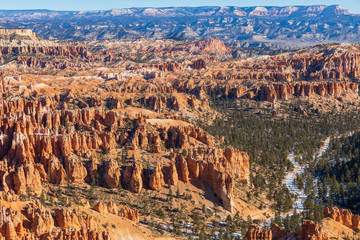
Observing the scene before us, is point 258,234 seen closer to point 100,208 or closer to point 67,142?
point 100,208

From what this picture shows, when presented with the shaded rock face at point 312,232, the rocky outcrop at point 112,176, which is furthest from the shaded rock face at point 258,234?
the rocky outcrop at point 112,176

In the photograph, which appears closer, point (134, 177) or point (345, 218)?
point (345, 218)

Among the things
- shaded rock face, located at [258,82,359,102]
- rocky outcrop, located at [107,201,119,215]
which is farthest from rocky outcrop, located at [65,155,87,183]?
shaded rock face, located at [258,82,359,102]

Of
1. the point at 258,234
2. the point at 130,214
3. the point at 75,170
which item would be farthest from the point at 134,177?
the point at 258,234

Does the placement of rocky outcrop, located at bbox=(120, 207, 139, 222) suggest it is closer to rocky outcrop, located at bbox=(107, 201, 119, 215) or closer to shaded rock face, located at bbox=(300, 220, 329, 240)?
rocky outcrop, located at bbox=(107, 201, 119, 215)

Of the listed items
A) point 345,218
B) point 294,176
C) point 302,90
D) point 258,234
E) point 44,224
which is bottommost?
point 294,176

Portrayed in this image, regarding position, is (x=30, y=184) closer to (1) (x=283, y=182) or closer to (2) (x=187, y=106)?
(1) (x=283, y=182)

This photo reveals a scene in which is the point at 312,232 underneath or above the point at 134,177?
above

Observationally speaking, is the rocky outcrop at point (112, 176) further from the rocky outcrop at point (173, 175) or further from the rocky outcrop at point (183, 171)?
the rocky outcrop at point (183, 171)

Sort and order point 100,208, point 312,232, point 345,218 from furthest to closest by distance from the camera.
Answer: point 100,208 → point 345,218 → point 312,232
